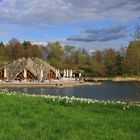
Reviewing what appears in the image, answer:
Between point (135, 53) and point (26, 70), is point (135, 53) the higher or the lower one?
the higher one

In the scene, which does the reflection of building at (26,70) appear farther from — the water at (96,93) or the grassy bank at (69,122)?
the grassy bank at (69,122)

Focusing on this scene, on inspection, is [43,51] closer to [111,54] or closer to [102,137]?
[111,54]

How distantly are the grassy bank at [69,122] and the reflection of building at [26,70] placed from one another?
87107 millimetres

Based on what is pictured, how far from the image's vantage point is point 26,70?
338 feet

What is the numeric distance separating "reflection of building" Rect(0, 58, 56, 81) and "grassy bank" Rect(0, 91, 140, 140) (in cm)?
8711

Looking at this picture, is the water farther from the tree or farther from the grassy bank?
the grassy bank

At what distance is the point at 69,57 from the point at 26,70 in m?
59.9

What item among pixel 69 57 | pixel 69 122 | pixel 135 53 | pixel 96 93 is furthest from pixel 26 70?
pixel 69 122

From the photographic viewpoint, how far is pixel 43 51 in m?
159

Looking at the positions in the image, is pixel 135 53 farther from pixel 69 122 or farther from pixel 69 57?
pixel 69 57

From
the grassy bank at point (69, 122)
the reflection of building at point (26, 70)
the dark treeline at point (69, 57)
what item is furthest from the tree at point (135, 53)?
the dark treeline at point (69, 57)

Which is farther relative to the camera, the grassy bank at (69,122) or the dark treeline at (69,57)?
the dark treeline at (69,57)

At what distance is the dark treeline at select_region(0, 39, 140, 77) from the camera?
135 m

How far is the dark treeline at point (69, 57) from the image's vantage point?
135087mm
